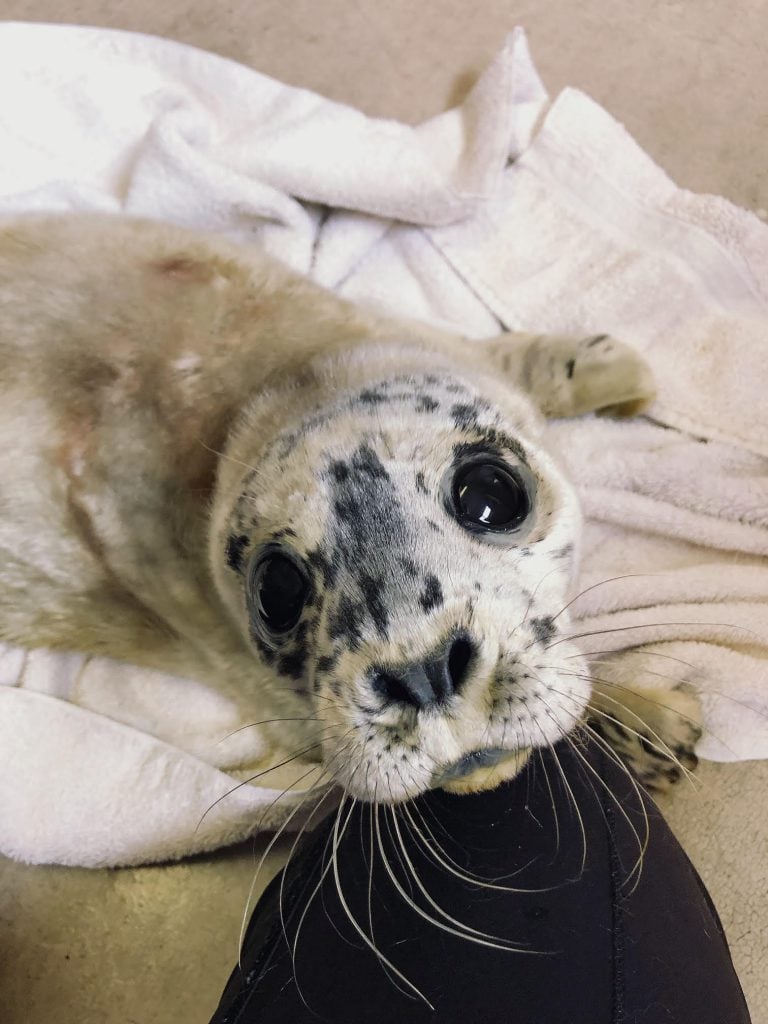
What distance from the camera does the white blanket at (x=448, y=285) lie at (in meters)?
1.14

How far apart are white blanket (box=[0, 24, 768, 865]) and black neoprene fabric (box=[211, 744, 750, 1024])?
23 centimetres

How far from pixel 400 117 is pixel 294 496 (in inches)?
41.3

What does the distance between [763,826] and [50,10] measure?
191 cm

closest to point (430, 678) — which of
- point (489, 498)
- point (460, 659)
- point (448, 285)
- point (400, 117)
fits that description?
point (460, 659)

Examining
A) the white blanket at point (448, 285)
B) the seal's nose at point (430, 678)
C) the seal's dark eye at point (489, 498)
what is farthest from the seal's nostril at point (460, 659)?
the white blanket at point (448, 285)

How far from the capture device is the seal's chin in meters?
0.74

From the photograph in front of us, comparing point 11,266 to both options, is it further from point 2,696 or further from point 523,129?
point 523,129

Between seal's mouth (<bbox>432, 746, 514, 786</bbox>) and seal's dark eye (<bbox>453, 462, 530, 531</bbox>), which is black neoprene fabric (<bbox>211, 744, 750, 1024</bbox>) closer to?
seal's mouth (<bbox>432, 746, 514, 786</bbox>)

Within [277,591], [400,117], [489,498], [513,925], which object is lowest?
[513,925]

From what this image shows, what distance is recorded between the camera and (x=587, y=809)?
88 centimetres

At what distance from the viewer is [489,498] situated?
82 centimetres

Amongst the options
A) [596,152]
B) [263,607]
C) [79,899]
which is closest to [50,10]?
[596,152]

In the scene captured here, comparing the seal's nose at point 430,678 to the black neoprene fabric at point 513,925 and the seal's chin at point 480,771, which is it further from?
the black neoprene fabric at point 513,925

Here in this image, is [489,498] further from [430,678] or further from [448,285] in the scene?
[448,285]
